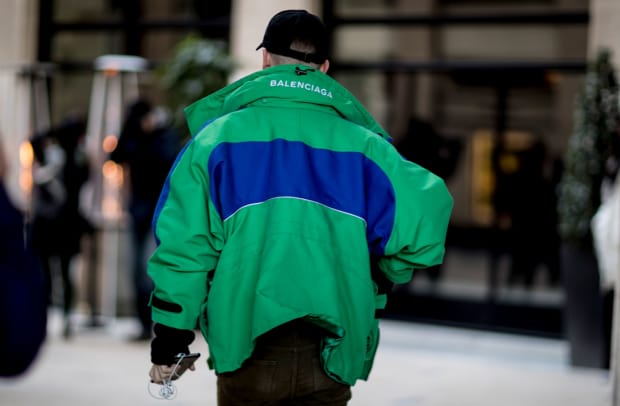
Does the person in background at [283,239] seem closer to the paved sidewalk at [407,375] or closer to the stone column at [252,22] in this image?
the paved sidewalk at [407,375]

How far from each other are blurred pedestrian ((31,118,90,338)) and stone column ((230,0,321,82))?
182 centimetres

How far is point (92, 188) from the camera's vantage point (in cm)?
980

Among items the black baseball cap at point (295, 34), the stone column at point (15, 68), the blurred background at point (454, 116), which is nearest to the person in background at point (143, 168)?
the blurred background at point (454, 116)

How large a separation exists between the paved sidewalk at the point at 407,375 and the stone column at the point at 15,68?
2.50m

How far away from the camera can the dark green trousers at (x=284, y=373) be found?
3135 mm

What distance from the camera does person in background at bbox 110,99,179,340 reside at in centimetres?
905

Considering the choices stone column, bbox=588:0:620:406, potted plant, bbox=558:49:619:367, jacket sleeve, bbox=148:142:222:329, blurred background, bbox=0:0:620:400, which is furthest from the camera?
blurred background, bbox=0:0:620:400

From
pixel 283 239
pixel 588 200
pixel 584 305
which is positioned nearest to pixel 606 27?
pixel 588 200

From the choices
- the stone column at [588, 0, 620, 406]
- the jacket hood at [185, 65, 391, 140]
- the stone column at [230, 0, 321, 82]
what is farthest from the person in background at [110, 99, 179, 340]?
the jacket hood at [185, 65, 391, 140]

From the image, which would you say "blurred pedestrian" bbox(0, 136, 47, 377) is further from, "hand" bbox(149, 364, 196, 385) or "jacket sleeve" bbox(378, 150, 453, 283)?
"jacket sleeve" bbox(378, 150, 453, 283)

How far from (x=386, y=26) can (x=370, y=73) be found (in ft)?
1.69

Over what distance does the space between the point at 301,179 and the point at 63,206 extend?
651cm

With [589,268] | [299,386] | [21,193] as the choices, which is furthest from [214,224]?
[21,193]

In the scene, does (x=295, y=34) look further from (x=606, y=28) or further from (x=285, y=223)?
(x=606, y=28)
